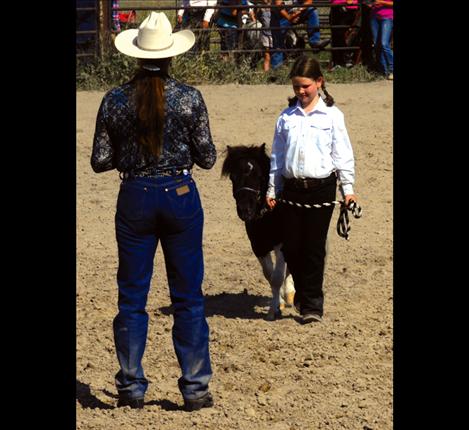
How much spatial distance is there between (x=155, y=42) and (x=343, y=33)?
41.9 ft

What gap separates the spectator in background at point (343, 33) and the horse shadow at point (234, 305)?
380 inches

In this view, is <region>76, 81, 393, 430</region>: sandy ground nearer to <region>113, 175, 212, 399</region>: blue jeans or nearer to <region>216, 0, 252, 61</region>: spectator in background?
<region>113, 175, 212, 399</region>: blue jeans

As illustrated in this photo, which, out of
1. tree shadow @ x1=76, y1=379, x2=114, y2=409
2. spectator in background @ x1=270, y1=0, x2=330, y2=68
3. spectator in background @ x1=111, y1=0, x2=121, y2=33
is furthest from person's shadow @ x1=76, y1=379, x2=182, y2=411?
spectator in background @ x1=111, y1=0, x2=121, y2=33

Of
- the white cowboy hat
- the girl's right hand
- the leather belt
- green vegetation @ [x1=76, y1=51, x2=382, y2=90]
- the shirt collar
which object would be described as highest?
the white cowboy hat

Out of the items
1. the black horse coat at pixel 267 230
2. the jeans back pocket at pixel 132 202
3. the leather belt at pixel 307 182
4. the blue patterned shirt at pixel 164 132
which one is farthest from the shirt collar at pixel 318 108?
the jeans back pocket at pixel 132 202

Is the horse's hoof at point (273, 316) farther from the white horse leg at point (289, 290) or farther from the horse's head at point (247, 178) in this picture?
the horse's head at point (247, 178)

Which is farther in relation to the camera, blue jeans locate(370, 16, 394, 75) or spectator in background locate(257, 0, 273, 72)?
spectator in background locate(257, 0, 273, 72)

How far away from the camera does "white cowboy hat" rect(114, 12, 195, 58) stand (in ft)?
21.7

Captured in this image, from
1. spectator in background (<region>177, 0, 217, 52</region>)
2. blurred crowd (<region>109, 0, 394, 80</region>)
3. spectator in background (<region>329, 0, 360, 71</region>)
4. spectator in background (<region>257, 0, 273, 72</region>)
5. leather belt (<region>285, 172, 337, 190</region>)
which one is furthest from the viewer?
spectator in background (<region>329, 0, 360, 71</region>)

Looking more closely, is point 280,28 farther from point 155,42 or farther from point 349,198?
point 155,42

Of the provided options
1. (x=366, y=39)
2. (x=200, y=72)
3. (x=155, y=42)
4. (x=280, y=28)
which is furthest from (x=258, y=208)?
(x=366, y=39)

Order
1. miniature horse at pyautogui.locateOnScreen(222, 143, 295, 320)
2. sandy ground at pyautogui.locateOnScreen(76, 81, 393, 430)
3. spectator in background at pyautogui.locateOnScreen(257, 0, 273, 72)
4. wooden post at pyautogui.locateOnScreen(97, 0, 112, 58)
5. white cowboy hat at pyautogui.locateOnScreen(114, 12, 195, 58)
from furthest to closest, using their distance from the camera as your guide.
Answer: spectator in background at pyautogui.locateOnScreen(257, 0, 273, 72) → wooden post at pyautogui.locateOnScreen(97, 0, 112, 58) → miniature horse at pyautogui.locateOnScreen(222, 143, 295, 320) → sandy ground at pyautogui.locateOnScreen(76, 81, 393, 430) → white cowboy hat at pyautogui.locateOnScreen(114, 12, 195, 58)

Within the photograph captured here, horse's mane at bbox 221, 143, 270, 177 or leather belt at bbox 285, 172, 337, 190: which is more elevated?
horse's mane at bbox 221, 143, 270, 177

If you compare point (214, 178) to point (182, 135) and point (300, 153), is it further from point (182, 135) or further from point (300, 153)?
point (182, 135)
